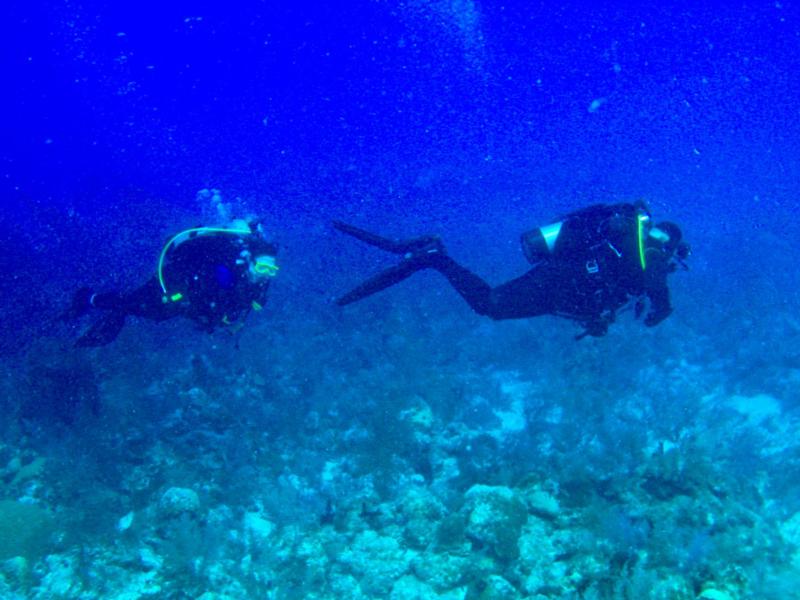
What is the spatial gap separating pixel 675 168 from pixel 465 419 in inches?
1372

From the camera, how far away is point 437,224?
1864 cm

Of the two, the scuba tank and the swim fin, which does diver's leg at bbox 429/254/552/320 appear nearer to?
the swim fin

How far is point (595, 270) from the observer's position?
532 centimetres

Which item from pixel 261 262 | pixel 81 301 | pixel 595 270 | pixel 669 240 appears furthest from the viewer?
pixel 81 301

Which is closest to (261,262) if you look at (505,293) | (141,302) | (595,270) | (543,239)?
(141,302)

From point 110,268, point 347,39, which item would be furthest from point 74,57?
point 110,268

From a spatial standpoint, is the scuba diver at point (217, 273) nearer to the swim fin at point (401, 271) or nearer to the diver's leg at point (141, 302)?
the diver's leg at point (141, 302)

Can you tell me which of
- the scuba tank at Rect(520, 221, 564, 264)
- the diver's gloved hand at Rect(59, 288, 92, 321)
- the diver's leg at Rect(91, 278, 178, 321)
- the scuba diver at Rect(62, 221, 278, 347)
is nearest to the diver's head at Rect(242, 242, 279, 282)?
the scuba diver at Rect(62, 221, 278, 347)

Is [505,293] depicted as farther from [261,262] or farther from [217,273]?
[217,273]

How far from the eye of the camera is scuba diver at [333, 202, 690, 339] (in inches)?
200

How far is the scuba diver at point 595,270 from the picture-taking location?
5.09m

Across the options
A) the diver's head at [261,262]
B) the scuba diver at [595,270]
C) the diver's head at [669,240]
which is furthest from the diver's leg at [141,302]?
the diver's head at [669,240]

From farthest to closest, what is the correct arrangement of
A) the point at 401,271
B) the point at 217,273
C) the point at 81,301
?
1. the point at 81,301
2. the point at 401,271
3. the point at 217,273

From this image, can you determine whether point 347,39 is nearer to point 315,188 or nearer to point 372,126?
point 372,126
